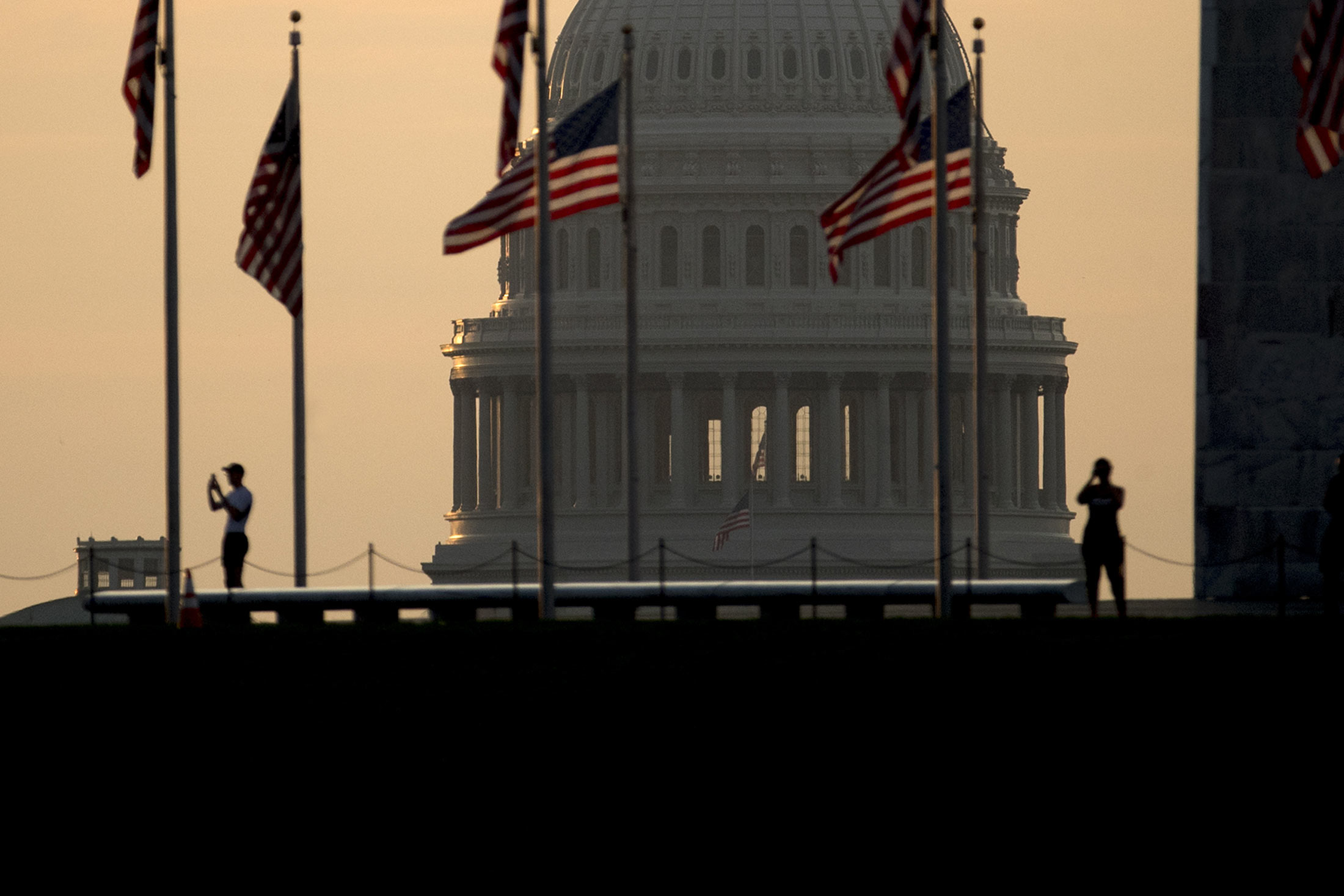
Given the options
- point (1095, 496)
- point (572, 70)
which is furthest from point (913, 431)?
point (1095, 496)

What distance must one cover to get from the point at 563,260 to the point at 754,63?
404 inches

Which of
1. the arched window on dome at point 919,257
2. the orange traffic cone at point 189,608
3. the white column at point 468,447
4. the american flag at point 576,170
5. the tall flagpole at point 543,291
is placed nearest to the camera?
the orange traffic cone at point 189,608

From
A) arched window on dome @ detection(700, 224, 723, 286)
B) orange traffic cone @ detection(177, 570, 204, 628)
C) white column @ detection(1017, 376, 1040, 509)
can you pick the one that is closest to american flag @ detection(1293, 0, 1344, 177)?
orange traffic cone @ detection(177, 570, 204, 628)

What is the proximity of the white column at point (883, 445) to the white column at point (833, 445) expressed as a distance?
4.14 ft

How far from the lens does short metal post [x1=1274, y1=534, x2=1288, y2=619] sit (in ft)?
174

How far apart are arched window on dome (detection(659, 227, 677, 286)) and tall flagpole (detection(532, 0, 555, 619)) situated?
84.5m

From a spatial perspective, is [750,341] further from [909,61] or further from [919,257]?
[909,61]

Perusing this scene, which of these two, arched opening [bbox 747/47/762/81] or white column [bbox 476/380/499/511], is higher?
arched opening [bbox 747/47/762/81]

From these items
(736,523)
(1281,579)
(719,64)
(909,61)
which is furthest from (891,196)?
(719,64)

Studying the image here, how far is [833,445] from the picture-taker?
13838 cm

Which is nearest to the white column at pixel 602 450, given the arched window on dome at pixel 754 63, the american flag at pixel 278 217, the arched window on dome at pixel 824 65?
the arched window on dome at pixel 754 63

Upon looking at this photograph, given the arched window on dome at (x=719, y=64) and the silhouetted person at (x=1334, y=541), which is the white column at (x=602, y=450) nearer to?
the arched window on dome at (x=719, y=64)

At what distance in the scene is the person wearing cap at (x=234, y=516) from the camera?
180 ft

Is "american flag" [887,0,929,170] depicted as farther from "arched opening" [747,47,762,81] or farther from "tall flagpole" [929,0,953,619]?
"arched opening" [747,47,762,81]
